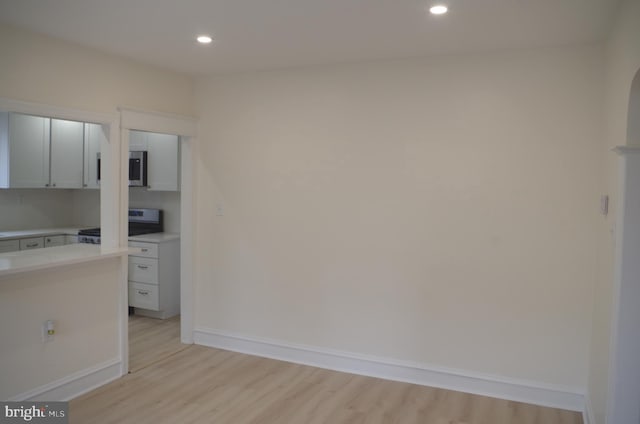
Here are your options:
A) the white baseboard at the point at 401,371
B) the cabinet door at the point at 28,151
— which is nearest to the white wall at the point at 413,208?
the white baseboard at the point at 401,371

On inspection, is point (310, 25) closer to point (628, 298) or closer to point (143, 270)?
A: point (628, 298)

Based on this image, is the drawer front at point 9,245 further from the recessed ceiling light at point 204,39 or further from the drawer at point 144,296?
the recessed ceiling light at point 204,39

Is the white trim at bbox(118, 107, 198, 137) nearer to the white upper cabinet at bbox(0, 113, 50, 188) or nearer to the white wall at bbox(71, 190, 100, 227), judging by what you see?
the white upper cabinet at bbox(0, 113, 50, 188)

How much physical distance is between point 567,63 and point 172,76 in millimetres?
3080


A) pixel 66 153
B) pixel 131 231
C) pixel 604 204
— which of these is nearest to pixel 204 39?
pixel 604 204

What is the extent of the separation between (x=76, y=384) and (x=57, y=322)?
1.55ft

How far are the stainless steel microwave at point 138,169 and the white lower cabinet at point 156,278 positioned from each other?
65cm

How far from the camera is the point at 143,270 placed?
522 cm

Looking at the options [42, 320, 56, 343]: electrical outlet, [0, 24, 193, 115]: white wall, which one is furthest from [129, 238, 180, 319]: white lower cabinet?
[42, 320, 56, 343]: electrical outlet

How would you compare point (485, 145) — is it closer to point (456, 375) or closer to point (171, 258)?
point (456, 375)

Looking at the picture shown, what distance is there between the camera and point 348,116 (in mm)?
3869

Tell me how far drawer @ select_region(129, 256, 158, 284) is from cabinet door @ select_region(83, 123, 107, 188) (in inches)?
41.2

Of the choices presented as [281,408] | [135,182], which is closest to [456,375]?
[281,408]

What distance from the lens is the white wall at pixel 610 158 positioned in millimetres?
2205
